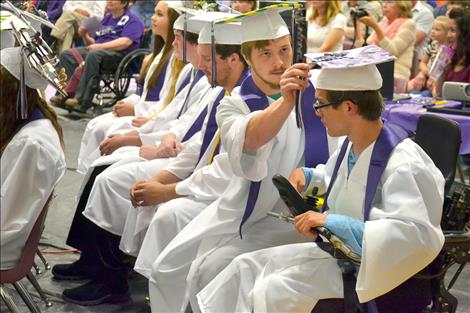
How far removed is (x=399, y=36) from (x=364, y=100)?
4578 millimetres

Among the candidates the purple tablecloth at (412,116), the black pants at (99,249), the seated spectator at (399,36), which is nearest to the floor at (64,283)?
the black pants at (99,249)

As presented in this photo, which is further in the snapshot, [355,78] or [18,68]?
[18,68]

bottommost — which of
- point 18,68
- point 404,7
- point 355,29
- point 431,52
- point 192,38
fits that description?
point 431,52

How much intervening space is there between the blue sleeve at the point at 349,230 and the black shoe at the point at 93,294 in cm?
185

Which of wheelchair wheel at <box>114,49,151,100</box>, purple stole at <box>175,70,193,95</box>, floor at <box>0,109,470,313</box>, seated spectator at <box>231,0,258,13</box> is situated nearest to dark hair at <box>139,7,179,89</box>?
purple stole at <box>175,70,193,95</box>

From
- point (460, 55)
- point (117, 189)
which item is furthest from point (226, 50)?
point (460, 55)

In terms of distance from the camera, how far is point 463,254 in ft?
10.3

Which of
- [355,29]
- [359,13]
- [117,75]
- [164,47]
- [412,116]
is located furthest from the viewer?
[117,75]

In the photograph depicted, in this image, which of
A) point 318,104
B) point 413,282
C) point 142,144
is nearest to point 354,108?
point 318,104

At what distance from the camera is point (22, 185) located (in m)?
3.24

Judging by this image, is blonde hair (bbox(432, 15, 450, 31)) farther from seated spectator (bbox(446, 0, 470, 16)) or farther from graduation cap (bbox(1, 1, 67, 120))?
graduation cap (bbox(1, 1, 67, 120))

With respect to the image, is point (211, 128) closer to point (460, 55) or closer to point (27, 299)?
point (27, 299)

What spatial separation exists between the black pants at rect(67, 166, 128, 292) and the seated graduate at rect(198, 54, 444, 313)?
132 centimetres

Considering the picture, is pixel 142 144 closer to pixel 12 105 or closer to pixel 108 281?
pixel 108 281
